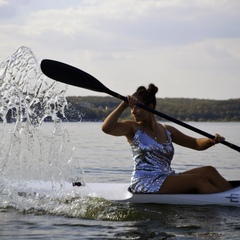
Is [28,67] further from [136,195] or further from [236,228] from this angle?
[236,228]

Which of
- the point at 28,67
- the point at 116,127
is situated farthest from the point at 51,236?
the point at 28,67

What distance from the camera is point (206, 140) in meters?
9.02

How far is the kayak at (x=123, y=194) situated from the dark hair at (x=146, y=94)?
120cm

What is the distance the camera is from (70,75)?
933 cm

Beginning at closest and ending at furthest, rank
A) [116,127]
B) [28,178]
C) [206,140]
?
1. [116,127]
2. [206,140]
3. [28,178]

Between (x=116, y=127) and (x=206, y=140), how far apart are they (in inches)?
52.9

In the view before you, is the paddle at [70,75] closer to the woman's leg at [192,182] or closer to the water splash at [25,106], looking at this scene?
the water splash at [25,106]

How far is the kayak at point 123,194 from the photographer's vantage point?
8781 millimetres

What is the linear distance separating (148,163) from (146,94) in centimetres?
88

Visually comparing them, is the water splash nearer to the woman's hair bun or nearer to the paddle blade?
the paddle blade

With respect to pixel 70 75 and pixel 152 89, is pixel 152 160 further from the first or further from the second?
pixel 70 75

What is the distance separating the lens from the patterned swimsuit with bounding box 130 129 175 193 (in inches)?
343

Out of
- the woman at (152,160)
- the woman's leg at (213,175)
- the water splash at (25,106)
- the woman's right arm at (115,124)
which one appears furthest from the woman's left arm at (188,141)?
the water splash at (25,106)

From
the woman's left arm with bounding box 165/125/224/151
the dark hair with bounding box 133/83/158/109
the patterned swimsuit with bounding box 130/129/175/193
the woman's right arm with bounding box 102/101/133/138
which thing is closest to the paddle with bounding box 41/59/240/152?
the dark hair with bounding box 133/83/158/109
